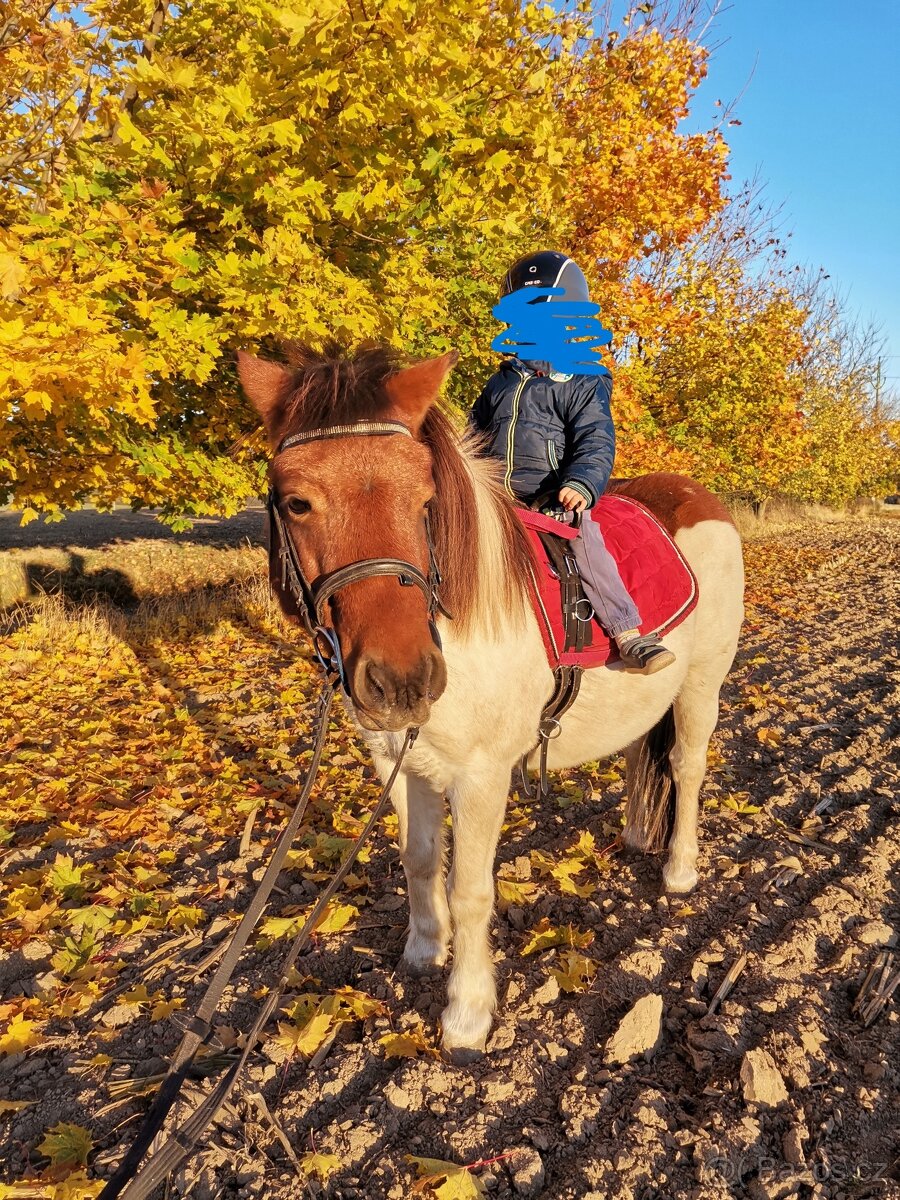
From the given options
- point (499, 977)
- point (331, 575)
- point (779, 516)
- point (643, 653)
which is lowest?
point (779, 516)

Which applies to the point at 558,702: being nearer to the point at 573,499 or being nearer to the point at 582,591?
the point at 582,591

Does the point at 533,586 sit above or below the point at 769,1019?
above

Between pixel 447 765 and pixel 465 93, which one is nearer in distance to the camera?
pixel 447 765

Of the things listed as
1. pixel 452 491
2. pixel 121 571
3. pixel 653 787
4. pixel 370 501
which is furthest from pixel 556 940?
pixel 121 571

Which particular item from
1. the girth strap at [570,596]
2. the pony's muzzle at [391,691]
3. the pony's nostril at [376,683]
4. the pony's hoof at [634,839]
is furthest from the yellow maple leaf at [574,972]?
the pony's nostril at [376,683]

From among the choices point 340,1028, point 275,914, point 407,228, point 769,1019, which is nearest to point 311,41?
point 407,228

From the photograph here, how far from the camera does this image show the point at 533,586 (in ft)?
8.74

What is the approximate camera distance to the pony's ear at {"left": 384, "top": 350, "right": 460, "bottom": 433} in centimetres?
204

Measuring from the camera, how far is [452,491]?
216cm

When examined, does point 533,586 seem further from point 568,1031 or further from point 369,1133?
point 369,1133

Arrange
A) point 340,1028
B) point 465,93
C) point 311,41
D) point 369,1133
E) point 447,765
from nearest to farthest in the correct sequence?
point 369,1133 → point 447,765 → point 340,1028 → point 311,41 → point 465,93

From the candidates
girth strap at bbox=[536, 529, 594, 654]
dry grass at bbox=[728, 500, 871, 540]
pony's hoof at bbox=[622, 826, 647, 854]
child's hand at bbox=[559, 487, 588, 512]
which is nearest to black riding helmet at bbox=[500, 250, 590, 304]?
child's hand at bbox=[559, 487, 588, 512]

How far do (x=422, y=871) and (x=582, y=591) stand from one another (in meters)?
1.42

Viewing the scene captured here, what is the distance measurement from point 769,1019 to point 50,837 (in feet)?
12.7
